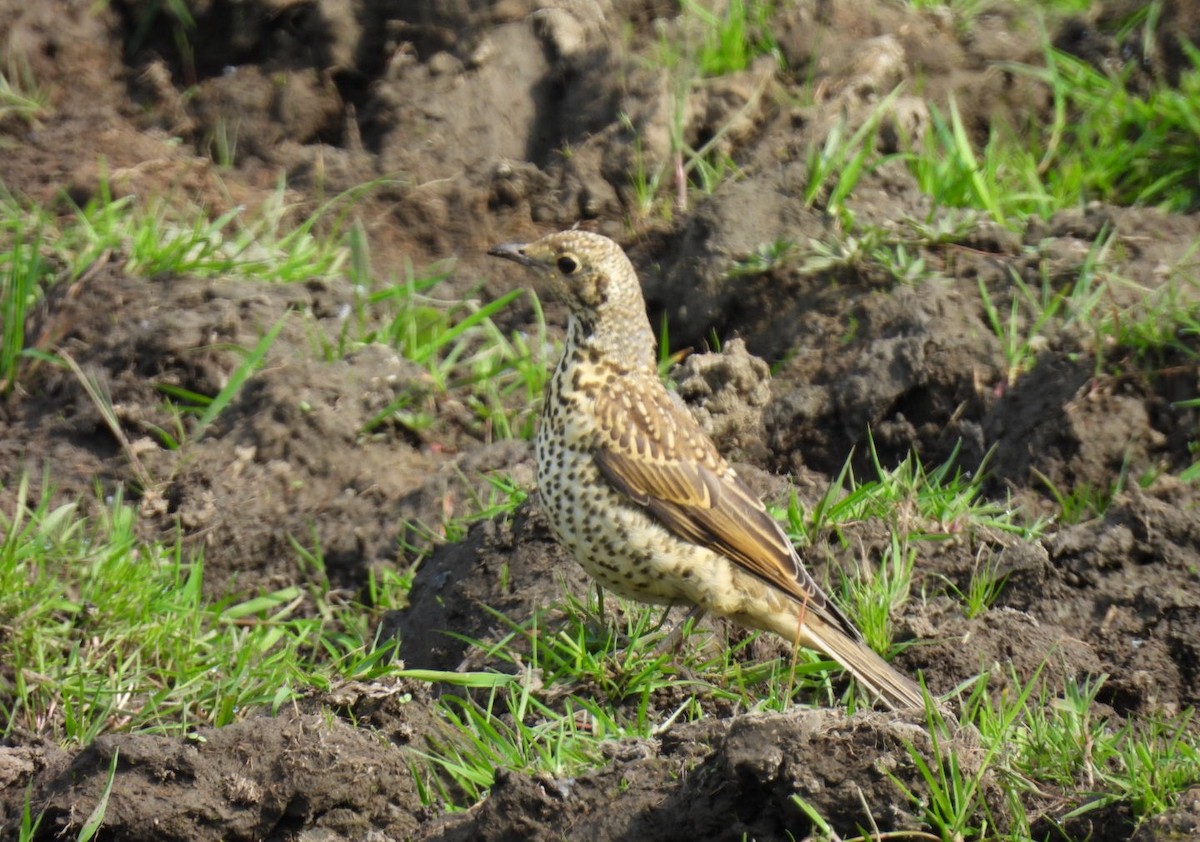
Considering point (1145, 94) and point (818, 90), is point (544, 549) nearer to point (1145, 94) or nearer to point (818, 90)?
point (818, 90)

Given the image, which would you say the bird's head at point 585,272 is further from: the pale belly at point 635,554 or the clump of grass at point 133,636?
the clump of grass at point 133,636

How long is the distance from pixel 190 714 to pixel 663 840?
1.86 m

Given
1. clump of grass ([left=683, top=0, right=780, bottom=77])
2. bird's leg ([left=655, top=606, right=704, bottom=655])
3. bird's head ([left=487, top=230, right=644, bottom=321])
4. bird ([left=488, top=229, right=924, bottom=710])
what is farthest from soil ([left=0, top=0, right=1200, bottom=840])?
bird's head ([left=487, top=230, right=644, bottom=321])

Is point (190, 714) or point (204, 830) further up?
point (204, 830)

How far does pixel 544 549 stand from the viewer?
541 cm

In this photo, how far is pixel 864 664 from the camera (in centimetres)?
463

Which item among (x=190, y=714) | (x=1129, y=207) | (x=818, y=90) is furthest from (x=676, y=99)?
(x=190, y=714)

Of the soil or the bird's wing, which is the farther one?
the bird's wing

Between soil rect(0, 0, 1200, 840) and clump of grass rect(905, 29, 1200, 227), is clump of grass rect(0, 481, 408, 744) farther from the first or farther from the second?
clump of grass rect(905, 29, 1200, 227)

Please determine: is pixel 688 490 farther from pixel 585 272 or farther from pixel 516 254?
pixel 516 254

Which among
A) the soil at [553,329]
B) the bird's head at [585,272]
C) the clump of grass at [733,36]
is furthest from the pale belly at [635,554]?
the clump of grass at [733,36]

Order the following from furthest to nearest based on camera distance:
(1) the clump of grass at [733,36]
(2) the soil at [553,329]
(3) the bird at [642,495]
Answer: (1) the clump of grass at [733,36] < (3) the bird at [642,495] < (2) the soil at [553,329]

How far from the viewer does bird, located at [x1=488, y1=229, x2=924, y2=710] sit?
190 inches

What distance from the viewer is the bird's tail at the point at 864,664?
4.57 metres
